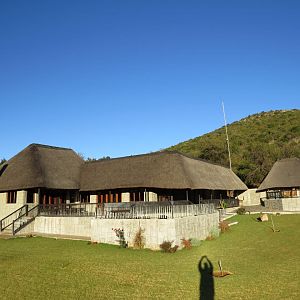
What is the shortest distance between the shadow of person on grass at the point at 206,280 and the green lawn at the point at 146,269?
236mm

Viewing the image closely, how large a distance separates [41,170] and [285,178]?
29.9 meters

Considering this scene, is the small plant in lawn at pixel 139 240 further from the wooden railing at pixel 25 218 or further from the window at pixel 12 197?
the window at pixel 12 197

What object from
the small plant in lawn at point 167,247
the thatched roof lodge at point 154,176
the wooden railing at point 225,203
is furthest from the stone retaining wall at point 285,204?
the small plant in lawn at point 167,247

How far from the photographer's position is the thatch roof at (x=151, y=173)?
3103 cm

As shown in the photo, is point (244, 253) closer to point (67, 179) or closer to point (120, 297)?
point (120, 297)

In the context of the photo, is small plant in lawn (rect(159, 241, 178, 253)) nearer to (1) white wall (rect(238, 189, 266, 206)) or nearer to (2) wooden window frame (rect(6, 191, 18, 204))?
(2) wooden window frame (rect(6, 191, 18, 204))

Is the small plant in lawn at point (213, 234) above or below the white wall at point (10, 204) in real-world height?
below

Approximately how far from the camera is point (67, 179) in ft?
120

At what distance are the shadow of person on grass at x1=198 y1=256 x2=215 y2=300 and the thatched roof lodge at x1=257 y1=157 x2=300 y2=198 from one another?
2758 cm

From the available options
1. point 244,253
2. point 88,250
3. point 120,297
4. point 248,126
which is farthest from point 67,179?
point 248,126

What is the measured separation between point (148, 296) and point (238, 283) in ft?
12.6

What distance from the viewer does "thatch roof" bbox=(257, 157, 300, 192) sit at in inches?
1687

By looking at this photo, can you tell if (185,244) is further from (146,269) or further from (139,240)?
(146,269)

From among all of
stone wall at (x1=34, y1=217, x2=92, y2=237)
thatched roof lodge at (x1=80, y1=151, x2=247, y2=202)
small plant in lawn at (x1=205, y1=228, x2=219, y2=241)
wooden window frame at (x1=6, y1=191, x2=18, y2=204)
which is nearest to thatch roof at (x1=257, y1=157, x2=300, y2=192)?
thatched roof lodge at (x1=80, y1=151, x2=247, y2=202)
